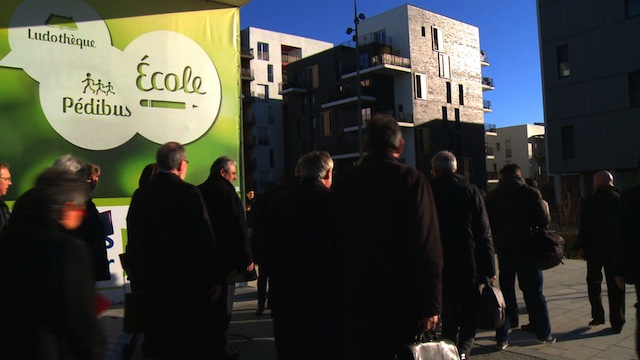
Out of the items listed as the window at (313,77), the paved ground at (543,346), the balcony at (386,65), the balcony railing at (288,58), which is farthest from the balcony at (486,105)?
the paved ground at (543,346)

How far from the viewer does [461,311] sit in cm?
432

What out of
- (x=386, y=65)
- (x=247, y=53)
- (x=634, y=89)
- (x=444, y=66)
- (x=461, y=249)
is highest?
(x=247, y=53)

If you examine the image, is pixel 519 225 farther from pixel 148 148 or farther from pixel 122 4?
pixel 122 4

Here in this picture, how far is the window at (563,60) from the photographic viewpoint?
3262 cm

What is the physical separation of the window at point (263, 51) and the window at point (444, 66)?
19978 mm

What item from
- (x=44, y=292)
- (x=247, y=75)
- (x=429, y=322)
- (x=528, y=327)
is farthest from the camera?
(x=247, y=75)

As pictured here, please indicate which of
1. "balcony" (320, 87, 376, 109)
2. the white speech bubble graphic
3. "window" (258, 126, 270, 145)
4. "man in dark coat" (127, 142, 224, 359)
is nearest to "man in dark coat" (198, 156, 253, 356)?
"man in dark coat" (127, 142, 224, 359)

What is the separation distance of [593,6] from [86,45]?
3215 cm

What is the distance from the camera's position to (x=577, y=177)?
3353 cm

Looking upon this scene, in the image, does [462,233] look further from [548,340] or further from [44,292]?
[44,292]

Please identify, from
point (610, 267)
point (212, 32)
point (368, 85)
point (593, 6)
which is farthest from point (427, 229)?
point (368, 85)

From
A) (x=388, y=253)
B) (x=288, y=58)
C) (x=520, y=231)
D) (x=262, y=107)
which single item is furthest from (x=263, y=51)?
(x=388, y=253)

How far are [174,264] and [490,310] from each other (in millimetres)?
2541

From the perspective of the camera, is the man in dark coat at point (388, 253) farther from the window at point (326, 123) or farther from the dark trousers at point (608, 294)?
the window at point (326, 123)
